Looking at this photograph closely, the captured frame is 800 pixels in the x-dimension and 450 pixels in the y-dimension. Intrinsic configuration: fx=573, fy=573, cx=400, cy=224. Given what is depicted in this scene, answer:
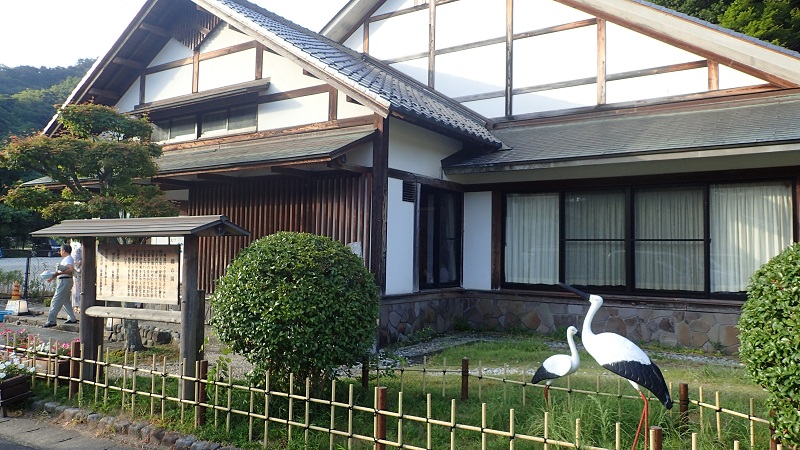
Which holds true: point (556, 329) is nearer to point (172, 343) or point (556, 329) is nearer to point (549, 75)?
point (549, 75)

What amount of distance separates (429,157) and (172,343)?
549 centimetres

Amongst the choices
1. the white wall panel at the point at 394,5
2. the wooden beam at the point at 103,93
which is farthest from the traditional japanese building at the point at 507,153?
the white wall panel at the point at 394,5

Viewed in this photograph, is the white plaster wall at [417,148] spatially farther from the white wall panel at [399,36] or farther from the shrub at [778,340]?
the shrub at [778,340]

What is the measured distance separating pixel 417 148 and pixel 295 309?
562 cm

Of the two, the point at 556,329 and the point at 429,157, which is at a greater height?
the point at 429,157

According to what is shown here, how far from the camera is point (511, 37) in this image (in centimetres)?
1225

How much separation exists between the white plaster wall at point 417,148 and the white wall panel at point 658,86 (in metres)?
3.27

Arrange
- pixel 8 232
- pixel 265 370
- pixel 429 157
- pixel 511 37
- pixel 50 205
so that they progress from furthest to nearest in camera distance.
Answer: pixel 8 232
pixel 511 37
pixel 429 157
pixel 50 205
pixel 265 370

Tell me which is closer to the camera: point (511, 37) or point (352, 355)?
point (352, 355)

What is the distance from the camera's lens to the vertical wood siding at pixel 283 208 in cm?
927

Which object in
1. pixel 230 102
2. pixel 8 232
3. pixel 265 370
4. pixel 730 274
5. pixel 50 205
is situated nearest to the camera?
pixel 265 370

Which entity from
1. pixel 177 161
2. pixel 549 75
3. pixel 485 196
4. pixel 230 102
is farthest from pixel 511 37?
pixel 177 161

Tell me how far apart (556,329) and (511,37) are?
6196mm

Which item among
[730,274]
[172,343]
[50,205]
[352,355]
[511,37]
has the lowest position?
[172,343]
